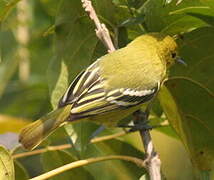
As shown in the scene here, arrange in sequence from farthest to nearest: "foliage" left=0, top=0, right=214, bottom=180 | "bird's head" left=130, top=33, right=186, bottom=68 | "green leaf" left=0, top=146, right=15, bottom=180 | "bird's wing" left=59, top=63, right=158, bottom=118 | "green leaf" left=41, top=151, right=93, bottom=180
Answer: "bird's head" left=130, top=33, right=186, bottom=68 → "bird's wing" left=59, top=63, right=158, bottom=118 → "green leaf" left=41, top=151, right=93, bottom=180 → "foliage" left=0, top=0, right=214, bottom=180 → "green leaf" left=0, top=146, right=15, bottom=180

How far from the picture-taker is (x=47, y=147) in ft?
12.9

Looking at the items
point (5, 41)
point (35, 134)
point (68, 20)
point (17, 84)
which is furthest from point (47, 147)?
point (5, 41)

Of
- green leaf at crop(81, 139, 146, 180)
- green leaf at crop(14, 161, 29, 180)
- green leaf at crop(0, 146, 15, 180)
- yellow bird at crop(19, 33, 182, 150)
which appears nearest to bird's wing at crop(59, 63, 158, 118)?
yellow bird at crop(19, 33, 182, 150)

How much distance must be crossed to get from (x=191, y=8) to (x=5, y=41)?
376 centimetres

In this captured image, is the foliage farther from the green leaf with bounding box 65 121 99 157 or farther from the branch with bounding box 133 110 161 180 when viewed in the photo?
the branch with bounding box 133 110 161 180

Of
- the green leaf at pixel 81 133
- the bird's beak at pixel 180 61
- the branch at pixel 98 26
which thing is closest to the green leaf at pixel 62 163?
the green leaf at pixel 81 133

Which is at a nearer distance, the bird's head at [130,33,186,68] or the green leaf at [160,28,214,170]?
the green leaf at [160,28,214,170]

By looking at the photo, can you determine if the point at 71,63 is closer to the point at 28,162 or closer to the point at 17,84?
the point at 28,162

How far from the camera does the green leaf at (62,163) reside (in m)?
3.76

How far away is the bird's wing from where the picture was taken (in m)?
4.04

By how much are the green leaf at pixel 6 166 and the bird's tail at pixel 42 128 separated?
599 millimetres

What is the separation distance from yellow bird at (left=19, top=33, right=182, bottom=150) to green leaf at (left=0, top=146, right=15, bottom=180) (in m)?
0.64

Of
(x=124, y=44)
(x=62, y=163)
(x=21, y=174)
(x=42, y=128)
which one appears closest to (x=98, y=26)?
(x=124, y=44)

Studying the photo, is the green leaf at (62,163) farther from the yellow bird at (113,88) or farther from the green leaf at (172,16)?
the green leaf at (172,16)
